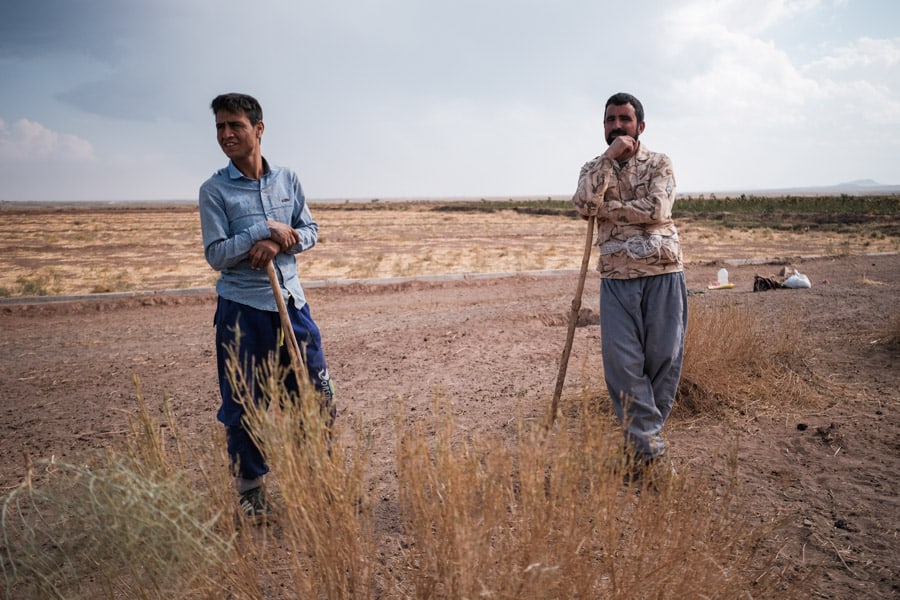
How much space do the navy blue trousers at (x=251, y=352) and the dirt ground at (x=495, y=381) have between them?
360 mm

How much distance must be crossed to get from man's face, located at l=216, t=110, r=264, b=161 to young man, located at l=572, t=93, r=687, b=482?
1781 millimetres

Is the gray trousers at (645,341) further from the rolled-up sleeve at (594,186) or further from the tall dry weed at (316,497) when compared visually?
the tall dry weed at (316,497)

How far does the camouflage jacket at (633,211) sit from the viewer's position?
293 cm

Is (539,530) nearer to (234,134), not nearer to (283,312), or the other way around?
(283,312)

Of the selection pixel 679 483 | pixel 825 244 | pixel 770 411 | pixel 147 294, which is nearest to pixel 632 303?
pixel 679 483

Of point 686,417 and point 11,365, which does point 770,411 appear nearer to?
point 686,417

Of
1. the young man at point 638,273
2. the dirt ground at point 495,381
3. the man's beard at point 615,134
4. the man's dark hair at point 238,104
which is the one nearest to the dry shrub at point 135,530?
the dirt ground at point 495,381

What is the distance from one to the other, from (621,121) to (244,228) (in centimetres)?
203

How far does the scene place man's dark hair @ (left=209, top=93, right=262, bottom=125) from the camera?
249cm

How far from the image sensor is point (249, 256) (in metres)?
2.50

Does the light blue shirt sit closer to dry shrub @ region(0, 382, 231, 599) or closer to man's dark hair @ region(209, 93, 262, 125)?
man's dark hair @ region(209, 93, 262, 125)

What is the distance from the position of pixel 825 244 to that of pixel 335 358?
1946 centimetres

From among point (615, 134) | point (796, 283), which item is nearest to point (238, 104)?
point (615, 134)

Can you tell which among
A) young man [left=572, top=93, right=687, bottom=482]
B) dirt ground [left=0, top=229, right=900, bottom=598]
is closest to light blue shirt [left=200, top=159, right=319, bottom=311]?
dirt ground [left=0, top=229, right=900, bottom=598]
